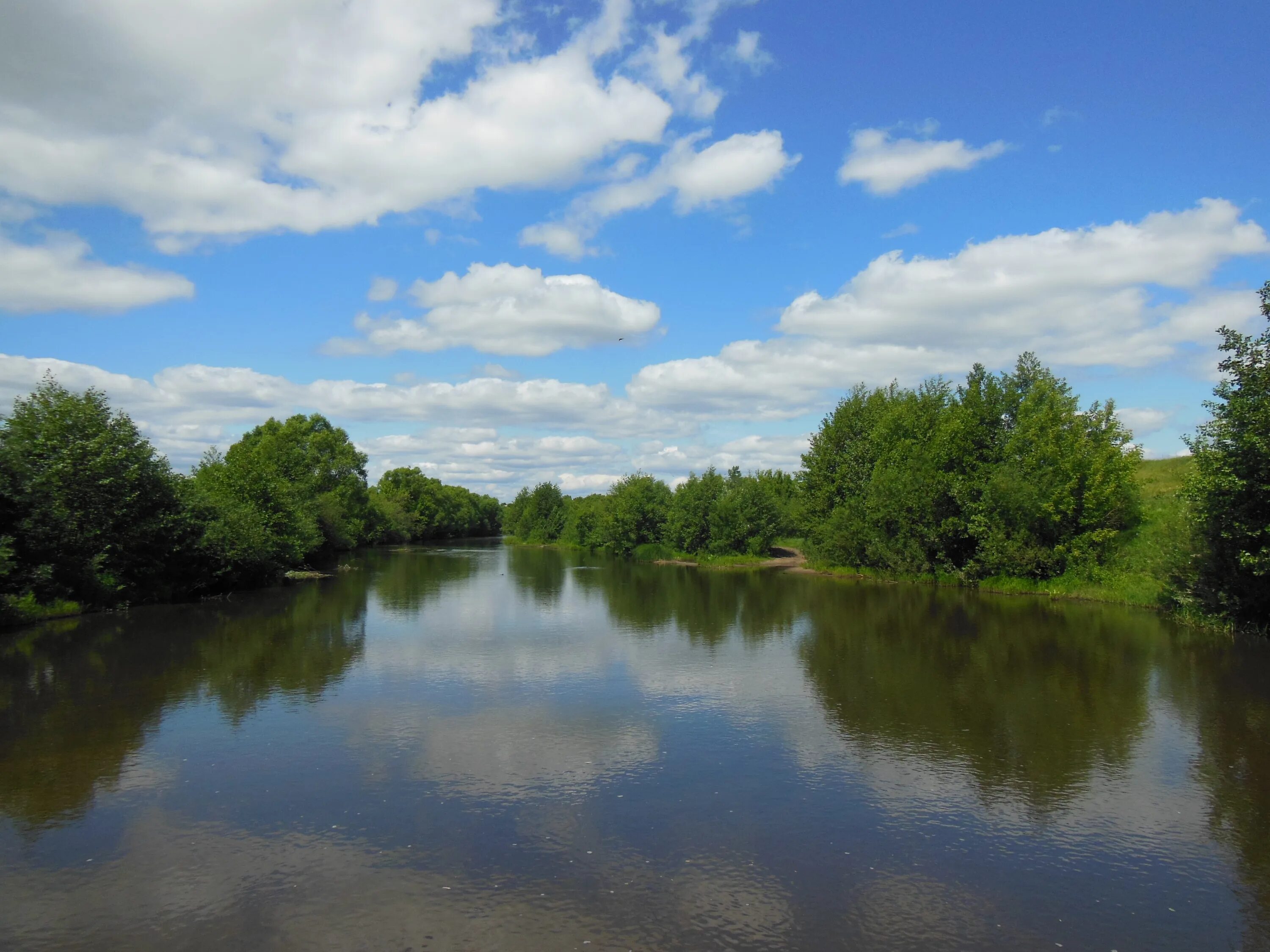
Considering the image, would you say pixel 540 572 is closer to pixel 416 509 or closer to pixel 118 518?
pixel 118 518

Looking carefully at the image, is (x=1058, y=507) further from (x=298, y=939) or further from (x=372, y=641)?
(x=298, y=939)

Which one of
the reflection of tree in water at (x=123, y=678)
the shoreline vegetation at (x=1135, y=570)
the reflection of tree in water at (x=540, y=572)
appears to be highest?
the shoreline vegetation at (x=1135, y=570)


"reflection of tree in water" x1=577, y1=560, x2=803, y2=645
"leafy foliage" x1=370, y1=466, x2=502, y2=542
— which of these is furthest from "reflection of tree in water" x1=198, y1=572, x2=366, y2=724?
"leafy foliage" x1=370, y1=466, x2=502, y2=542

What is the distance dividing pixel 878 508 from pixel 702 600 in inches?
589

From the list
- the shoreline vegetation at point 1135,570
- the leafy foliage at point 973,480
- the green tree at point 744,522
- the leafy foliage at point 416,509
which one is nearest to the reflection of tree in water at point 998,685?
the shoreline vegetation at point 1135,570

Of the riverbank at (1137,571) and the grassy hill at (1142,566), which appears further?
the riverbank at (1137,571)

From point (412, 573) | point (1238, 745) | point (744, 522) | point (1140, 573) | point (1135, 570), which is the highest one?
point (744, 522)

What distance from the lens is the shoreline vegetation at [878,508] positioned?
23359 mm

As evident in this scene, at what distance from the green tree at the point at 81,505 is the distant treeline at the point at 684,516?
39984 mm

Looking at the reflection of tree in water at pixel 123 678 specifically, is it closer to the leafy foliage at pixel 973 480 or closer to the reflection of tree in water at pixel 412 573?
the reflection of tree in water at pixel 412 573

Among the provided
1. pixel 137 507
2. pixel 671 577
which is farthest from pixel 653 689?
pixel 671 577

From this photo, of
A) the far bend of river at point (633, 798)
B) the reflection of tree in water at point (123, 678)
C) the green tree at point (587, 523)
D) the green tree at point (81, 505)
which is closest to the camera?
the far bend of river at point (633, 798)

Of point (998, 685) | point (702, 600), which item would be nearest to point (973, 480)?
point (702, 600)

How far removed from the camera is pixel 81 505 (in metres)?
27.5
